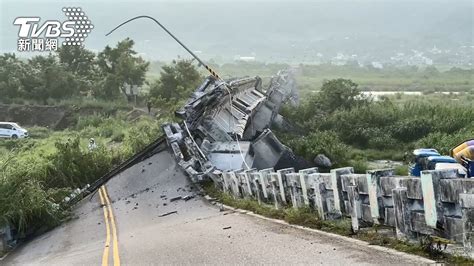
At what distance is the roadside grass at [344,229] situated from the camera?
24.9 ft

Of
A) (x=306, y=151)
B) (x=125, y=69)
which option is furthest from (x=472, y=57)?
(x=306, y=151)

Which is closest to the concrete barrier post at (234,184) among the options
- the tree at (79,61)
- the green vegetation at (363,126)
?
the green vegetation at (363,126)

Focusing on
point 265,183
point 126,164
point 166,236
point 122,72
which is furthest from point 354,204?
point 122,72

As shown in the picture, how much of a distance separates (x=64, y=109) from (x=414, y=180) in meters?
56.0

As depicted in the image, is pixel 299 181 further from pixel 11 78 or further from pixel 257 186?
pixel 11 78

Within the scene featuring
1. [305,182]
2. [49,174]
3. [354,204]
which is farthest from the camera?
[49,174]

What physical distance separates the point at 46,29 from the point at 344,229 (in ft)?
113

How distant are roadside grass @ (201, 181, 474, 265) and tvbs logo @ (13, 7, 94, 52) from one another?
2732cm

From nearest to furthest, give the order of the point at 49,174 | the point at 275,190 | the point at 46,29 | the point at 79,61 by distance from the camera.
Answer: the point at 275,190
the point at 49,174
the point at 46,29
the point at 79,61

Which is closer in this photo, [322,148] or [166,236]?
[166,236]

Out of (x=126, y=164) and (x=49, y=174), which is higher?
(x=49, y=174)

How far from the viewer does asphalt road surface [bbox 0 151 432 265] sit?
30.4 feet

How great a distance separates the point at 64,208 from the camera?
23344 mm

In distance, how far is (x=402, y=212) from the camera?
8.28 metres
